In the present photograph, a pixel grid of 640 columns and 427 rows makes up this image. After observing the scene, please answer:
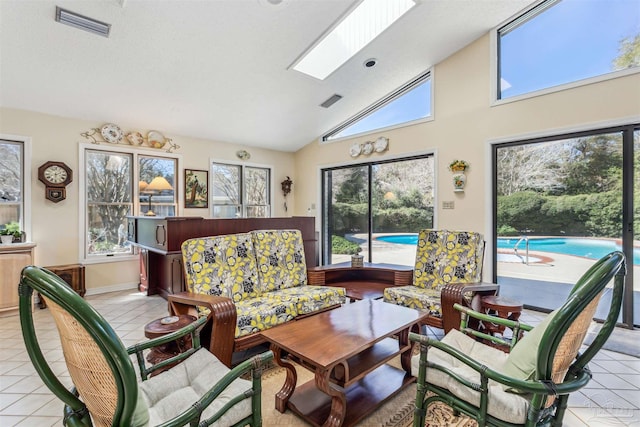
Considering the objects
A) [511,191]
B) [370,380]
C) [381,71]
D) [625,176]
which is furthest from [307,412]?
[381,71]

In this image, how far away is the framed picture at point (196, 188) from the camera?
530 centimetres

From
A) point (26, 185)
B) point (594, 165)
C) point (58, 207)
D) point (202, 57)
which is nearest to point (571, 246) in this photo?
point (594, 165)

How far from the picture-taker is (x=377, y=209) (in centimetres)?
537

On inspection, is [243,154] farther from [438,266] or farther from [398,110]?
[438,266]

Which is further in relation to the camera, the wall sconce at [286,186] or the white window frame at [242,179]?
the wall sconce at [286,186]

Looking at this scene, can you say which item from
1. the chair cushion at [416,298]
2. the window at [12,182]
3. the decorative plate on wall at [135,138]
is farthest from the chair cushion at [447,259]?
the window at [12,182]

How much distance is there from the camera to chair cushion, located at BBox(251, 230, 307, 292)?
118 inches

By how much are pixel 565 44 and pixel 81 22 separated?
5187 mm

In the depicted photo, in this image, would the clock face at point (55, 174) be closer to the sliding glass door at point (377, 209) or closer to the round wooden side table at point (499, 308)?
the sliding glass door at point (377, 209)

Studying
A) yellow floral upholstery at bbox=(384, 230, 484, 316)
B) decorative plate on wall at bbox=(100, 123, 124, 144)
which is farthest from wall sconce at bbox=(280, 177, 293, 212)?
yellow floral upholstery at bbox=(384, 230, 484, 316)

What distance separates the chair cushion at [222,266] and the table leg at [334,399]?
129cm

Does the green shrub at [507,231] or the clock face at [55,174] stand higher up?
the clock face at [55,174]

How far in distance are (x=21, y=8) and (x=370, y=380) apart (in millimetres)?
4284

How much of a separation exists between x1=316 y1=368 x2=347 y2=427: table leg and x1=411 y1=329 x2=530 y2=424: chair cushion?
17.8 inches
